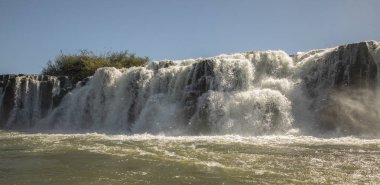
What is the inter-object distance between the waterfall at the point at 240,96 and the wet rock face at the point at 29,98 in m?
2.02

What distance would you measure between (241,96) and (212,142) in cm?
495

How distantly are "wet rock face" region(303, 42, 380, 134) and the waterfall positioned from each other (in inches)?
1.2

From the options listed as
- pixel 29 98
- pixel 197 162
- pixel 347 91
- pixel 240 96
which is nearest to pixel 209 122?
pixel 240 96

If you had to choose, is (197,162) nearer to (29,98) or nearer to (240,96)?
(240,96)

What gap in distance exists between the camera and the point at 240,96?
62.1 ft

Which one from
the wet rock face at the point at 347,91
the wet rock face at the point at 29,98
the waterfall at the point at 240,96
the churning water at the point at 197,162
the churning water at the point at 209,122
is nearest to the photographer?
the churning water at the point at 197,162

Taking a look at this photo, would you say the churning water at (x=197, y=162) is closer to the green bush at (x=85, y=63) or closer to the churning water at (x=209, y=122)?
the churning water at (x=209, y=122)

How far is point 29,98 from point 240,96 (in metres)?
14.4

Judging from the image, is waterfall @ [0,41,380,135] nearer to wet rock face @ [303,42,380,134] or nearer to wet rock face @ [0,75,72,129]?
wet rock face @ [303,42,380,134]

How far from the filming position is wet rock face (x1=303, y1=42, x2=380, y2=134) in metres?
16.5

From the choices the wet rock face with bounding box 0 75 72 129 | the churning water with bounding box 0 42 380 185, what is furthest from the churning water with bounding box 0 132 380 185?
the wet rock face with bounding box 0 75 72 129

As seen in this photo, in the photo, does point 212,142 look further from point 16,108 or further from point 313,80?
point 16,108

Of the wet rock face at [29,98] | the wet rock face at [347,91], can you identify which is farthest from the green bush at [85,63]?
the wet rock face at [347,91]

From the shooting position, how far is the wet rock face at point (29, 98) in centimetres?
2731
